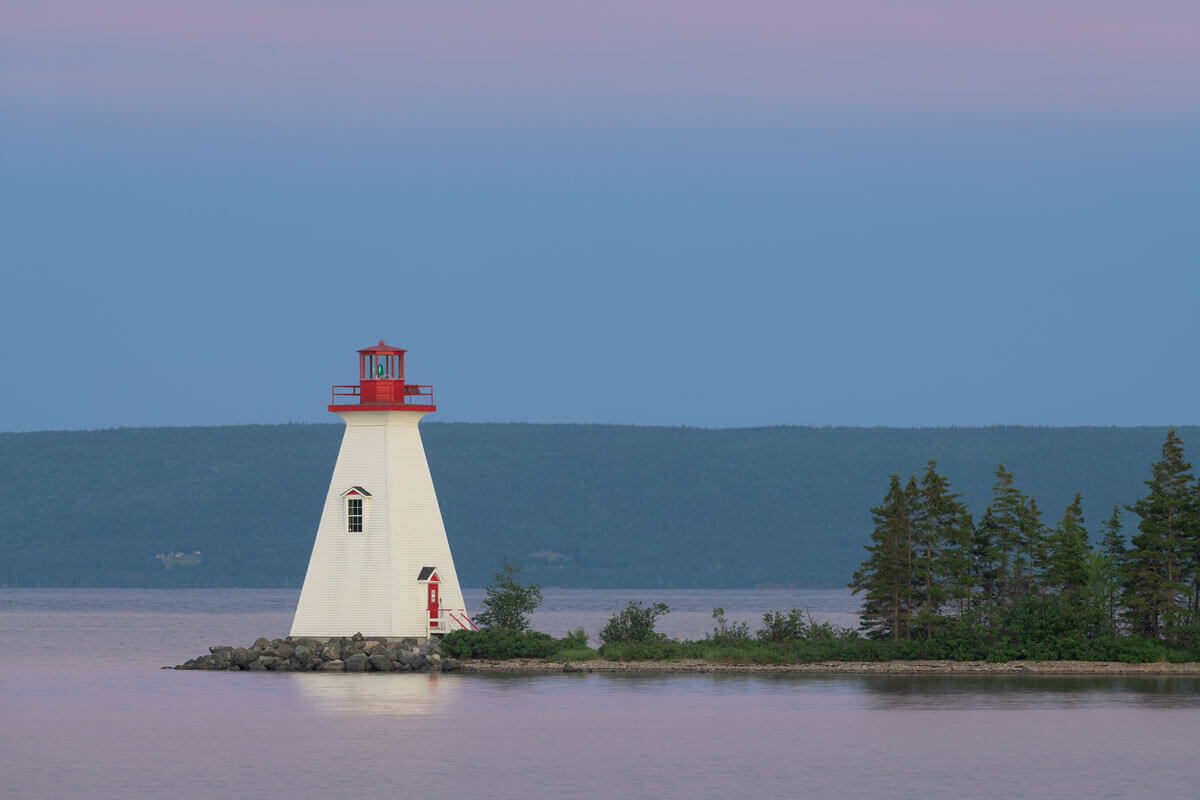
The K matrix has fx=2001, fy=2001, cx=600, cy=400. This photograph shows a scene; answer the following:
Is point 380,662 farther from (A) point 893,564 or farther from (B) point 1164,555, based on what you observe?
(B) point 1164,555

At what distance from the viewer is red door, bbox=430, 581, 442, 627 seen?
55688 mm

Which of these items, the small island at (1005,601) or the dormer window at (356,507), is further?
the dormer window at (356,507)

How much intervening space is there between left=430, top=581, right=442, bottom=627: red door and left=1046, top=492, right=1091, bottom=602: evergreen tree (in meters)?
16.7

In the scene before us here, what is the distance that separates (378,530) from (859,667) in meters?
13.6

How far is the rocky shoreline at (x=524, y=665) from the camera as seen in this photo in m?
53.3

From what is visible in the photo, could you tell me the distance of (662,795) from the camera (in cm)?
3638

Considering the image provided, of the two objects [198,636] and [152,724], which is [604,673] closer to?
[152,724]

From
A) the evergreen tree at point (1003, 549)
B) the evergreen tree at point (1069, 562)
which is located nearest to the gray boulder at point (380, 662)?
the evergreen tree at point (1003, 549)

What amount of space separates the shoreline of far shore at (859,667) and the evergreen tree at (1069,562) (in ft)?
6.57

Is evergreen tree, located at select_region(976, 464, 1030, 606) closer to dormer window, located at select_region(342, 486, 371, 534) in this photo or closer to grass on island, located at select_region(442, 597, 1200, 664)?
grass on island, located at select_region(442, 597, 1200, 664)

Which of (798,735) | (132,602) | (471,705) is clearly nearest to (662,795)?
(798,735)

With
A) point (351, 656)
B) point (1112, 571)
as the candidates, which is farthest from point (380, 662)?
point (1112, 571)

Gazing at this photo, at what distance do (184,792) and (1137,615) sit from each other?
28388mm

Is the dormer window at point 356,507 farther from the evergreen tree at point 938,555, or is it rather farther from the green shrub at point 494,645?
the evergreen tree at point 938,555
